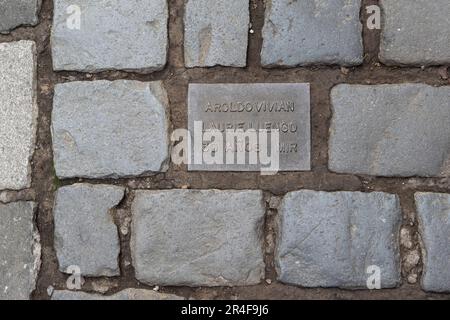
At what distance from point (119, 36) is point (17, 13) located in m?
0.39

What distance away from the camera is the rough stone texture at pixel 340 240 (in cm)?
165

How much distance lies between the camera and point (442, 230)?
1644 millimetres

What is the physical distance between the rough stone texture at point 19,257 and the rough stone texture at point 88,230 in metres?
0.09

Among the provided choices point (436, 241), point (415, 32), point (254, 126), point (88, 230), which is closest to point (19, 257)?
point (88, 230)

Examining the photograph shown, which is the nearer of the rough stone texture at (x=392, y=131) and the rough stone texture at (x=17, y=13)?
the rough stone texture at (x=392, y=131)

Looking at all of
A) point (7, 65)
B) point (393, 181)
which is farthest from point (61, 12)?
point (393, 181)

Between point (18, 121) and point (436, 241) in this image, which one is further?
point (18, 121)

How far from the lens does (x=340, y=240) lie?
165 cm

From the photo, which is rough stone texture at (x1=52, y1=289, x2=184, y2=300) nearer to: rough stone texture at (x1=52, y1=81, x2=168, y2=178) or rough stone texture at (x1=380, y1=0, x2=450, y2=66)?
rough stone texture at (x1=52, y1=81, x2=168, y2=178)

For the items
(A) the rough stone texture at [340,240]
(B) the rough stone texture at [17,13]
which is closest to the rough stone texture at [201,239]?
(A) the rough stone texture at [340,240]

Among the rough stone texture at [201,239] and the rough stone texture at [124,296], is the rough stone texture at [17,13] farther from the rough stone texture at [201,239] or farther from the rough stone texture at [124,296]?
the rough stone texture at [124,296]

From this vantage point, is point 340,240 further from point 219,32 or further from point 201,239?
point 219,32

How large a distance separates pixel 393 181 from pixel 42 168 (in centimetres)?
121

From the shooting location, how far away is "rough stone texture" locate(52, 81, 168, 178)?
1705 millimetres
